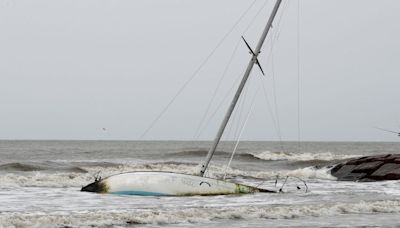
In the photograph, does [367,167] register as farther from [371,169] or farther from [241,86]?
[241,86]

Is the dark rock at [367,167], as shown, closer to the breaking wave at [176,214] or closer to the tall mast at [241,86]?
the tall mast at [241,86]

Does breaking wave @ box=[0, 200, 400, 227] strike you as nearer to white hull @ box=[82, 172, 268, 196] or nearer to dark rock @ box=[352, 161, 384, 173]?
white hull @ box=[82, 172, 268, 196]

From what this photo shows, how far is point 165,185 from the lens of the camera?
21.0m

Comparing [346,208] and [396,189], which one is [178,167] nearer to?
[396,189]

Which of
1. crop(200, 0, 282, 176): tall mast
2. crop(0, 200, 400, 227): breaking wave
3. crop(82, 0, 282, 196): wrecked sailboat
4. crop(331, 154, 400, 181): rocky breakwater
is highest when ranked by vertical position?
crop(200, 0, 282, 176): tall mast

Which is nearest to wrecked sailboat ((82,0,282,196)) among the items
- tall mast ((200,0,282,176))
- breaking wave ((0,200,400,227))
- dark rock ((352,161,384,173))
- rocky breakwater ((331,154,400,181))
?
tall mast ((200,0,282,176))

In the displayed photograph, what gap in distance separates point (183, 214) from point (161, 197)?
15.5ft

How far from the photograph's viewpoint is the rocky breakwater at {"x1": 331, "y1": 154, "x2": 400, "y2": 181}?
30.3 meters

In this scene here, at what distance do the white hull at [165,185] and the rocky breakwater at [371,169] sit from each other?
11.7m

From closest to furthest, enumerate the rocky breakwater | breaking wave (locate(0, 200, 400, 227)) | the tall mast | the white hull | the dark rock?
breaking wave (locate(0, 200, 400, 227)), the white hull, the tall mast, the rocky breakwater, the dark rock

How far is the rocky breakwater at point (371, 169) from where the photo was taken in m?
30.3

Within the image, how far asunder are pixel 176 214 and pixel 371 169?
59.4 ft

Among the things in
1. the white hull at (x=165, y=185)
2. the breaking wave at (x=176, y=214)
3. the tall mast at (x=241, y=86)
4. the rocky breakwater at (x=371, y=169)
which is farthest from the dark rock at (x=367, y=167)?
the breaking wave at (x=176, y=214)

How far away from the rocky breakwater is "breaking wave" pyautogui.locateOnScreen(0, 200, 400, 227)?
37.9 ft
